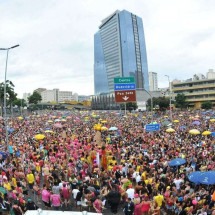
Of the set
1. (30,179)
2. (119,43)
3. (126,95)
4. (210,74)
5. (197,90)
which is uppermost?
(119,43)

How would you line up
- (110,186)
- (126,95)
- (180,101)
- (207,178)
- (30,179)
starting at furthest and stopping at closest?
(180,101)
(126,95)
(30,179)
(110,186)
(207,178)

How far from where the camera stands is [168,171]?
51.8ft

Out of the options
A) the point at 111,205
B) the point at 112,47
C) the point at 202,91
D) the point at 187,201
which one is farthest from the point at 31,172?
the point at 112,47

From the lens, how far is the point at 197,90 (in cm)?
11294

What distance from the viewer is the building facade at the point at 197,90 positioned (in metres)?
109

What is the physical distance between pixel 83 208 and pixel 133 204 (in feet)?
8.92

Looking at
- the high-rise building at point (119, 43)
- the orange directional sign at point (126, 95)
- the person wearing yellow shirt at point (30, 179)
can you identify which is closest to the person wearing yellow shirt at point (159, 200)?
the person wearing yellow shirt at point (30, 179)

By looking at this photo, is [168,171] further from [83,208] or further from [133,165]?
[83,208]

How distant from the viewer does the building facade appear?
358 ft

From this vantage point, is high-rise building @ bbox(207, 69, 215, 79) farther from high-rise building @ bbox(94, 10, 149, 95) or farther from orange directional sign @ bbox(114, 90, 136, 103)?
orange directional sign @ bbox(114, 90, 136, 103)

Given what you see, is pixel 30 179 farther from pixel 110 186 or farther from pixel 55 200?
pixel 110 186

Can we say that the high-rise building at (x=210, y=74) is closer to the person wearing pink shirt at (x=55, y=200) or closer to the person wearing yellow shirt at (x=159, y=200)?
the person wearing yellow shirt at (x=159, y=200)

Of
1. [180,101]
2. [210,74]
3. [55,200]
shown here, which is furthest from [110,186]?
[210,74]

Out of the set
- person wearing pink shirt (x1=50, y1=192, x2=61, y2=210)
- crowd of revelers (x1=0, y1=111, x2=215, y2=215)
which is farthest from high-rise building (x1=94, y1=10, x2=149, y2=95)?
person wearing pink shirt (x1=50, y1=192, x2=61, y2=210)
